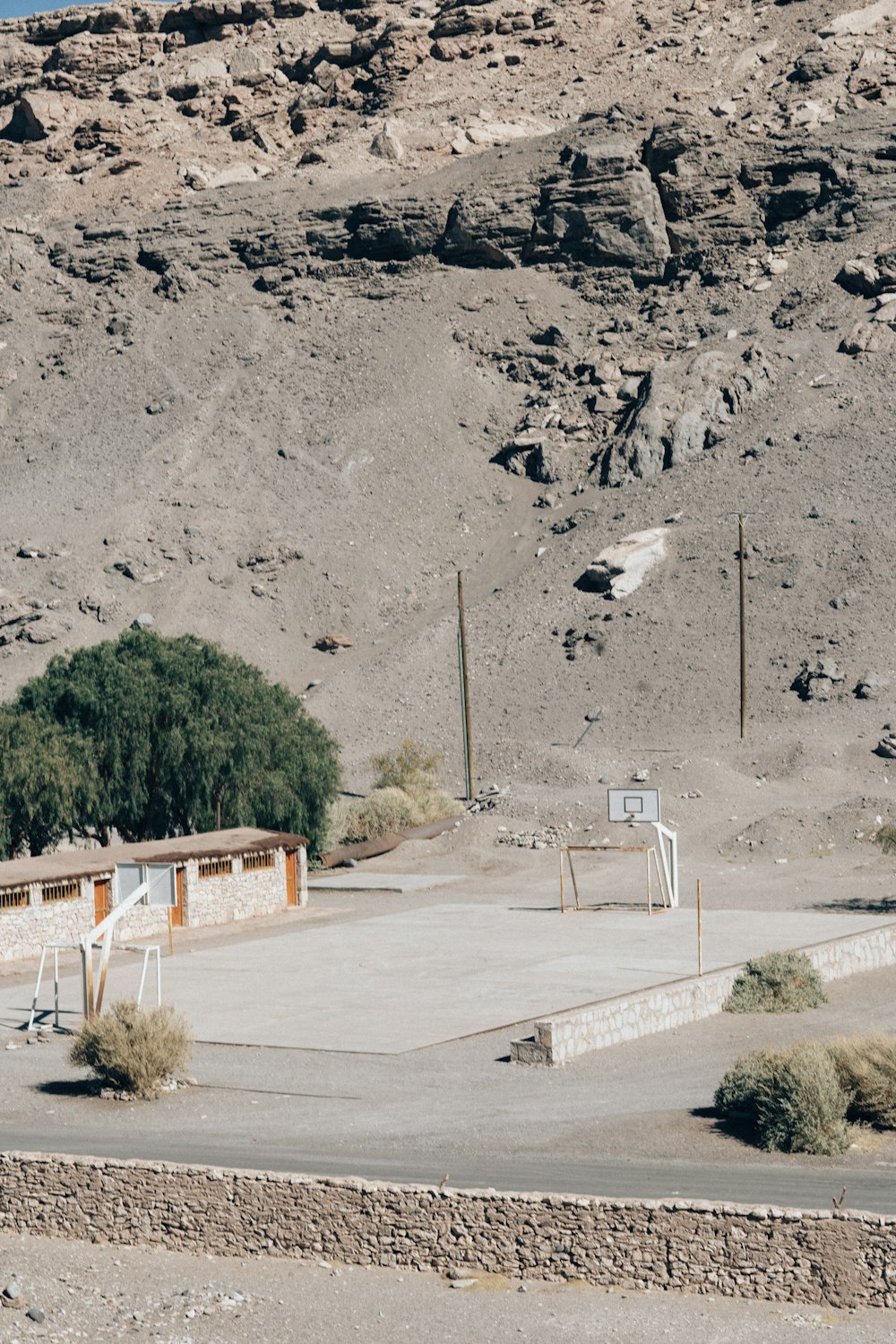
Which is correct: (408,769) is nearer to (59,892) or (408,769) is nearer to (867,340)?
(59,892)

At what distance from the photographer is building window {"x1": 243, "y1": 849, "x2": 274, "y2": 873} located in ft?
136

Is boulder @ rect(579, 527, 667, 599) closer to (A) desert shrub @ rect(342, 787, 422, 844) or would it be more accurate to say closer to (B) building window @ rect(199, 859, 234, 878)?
(A) desert shrub @ rect(342, 787, 422, 844)

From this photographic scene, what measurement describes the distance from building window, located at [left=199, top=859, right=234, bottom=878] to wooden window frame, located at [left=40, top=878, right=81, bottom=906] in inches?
157

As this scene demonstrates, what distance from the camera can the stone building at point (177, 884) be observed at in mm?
35344

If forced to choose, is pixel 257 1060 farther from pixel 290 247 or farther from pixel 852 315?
pixel 290 247

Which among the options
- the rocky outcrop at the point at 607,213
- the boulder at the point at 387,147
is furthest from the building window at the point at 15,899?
the boulder at the point at 387,147

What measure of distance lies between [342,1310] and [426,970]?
1749 centimetres

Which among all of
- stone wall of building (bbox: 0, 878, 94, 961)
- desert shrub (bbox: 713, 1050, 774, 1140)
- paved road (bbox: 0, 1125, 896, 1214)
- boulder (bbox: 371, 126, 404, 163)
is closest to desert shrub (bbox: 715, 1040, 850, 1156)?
desert shrub (bbox: 713, 1050, 774, 1140)

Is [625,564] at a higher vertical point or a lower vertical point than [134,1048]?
higher

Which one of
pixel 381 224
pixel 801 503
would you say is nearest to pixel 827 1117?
pixel 801 503

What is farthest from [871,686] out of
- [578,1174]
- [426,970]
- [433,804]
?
[578,1174]

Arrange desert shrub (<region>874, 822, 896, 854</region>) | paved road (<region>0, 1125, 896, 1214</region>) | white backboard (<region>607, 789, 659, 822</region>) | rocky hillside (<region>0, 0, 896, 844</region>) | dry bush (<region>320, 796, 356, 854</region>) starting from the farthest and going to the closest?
rocky hillside (<region>0, 0, 896, 844</region>), dry bush (<region>320, 796, 356, 854</region>), desert shrub (<region>874, 822, 896, 854</region>), white backboard (<region>607, 789, 659, 822</region>), paved road (<region>0, 1125, 896, 1214</region>)

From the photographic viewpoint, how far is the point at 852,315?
3602 inches

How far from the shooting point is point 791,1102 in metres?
19.3
